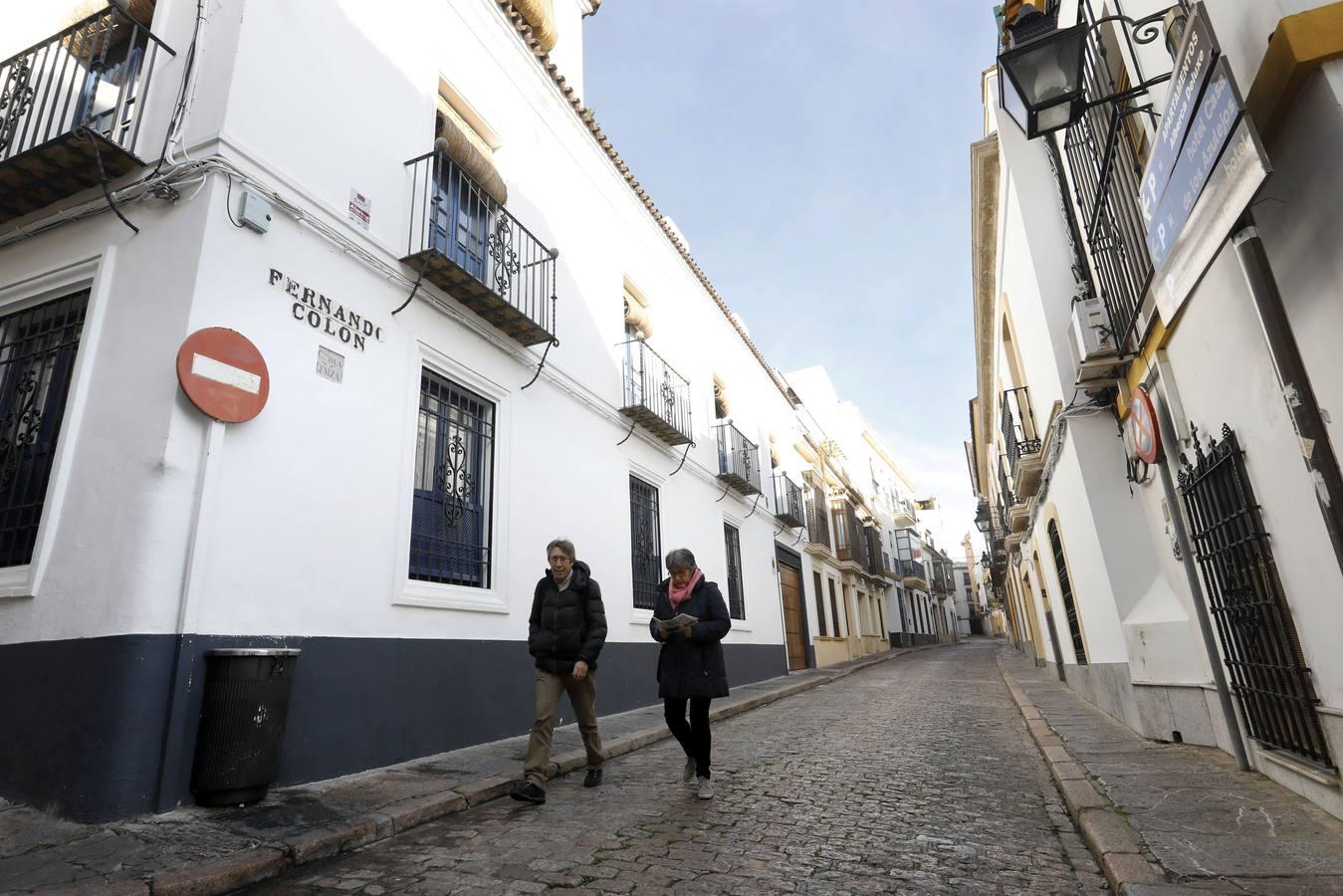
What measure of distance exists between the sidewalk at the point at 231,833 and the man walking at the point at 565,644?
515 mm

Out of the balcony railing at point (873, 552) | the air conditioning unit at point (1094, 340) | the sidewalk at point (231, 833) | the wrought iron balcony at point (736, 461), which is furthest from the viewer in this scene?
the balcony railing at point (873, 552)

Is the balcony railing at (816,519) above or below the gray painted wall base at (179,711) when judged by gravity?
above

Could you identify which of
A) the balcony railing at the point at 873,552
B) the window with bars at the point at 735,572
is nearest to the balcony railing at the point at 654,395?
the window with bars at the point at 735,572

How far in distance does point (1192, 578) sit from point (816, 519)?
15.7m

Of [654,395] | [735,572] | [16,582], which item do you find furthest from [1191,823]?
[735,572]

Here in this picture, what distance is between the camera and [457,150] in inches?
288

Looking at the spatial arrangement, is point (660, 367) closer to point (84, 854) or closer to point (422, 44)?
point (422, 44)

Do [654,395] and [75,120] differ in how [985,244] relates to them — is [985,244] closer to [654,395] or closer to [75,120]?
[654,395]

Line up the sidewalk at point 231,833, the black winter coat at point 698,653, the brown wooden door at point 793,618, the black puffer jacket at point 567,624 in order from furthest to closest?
the brown wooden door at point 793,618, the black puffer jacket at point 567,624, the black winter coat at point 698,653, the sidewalk at point 231,833

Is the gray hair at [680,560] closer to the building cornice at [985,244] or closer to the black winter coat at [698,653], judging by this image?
the black winter coat at [698,653]

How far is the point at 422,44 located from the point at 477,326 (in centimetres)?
→ 290

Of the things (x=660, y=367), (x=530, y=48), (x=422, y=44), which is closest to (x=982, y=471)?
(x=660, y=367)

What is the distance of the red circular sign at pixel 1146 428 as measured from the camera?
4.88m

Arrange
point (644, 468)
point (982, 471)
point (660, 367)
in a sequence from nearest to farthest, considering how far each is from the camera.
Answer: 1. point (644, 468)
2. point (660, 367)
3. point (982, 471)
